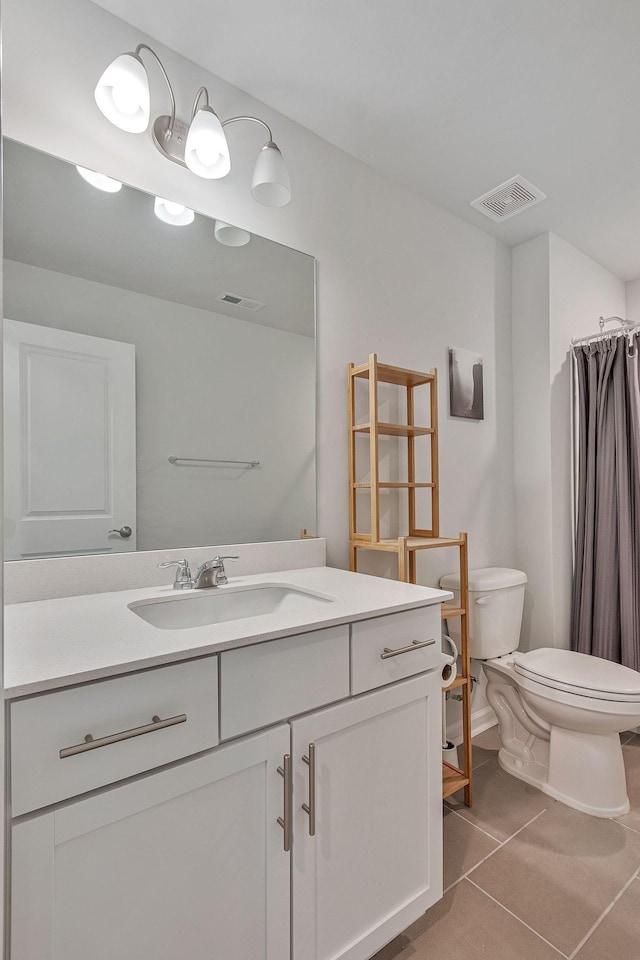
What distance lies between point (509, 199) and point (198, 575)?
214 cm

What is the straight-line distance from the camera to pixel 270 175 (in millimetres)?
1435

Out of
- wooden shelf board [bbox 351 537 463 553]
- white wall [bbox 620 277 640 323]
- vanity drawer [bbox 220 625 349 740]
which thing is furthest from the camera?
white wall [bbox 620 277 640 323]

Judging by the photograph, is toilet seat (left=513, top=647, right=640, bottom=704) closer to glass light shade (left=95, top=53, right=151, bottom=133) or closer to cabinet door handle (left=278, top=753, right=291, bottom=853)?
cabinet door handle (left=278, top=753, right=291, bottom=853)

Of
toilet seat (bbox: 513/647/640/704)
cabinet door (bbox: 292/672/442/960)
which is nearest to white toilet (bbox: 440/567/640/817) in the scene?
toilet seat (bbox: 513/647/640/704)

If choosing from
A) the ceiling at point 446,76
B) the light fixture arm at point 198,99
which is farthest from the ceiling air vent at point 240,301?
the ceiling at point 446,76

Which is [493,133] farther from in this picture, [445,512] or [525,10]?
[445,512]

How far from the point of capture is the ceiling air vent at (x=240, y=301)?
158 cm

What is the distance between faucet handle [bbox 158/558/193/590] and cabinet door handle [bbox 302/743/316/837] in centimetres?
54

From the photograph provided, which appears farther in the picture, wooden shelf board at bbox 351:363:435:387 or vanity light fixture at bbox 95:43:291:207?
wooden shelf board at bbox 351:363:435:387

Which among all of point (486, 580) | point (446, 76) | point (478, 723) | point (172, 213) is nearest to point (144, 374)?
point (172, 213)

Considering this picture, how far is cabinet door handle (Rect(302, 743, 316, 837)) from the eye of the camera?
101cm

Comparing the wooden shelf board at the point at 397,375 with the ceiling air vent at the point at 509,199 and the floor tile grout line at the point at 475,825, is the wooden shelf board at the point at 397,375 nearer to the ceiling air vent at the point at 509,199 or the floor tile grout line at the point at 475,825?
the ceiling air vent at the point at 509,199

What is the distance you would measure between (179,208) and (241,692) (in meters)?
1.36

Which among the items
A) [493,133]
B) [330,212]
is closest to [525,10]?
[493,133]
